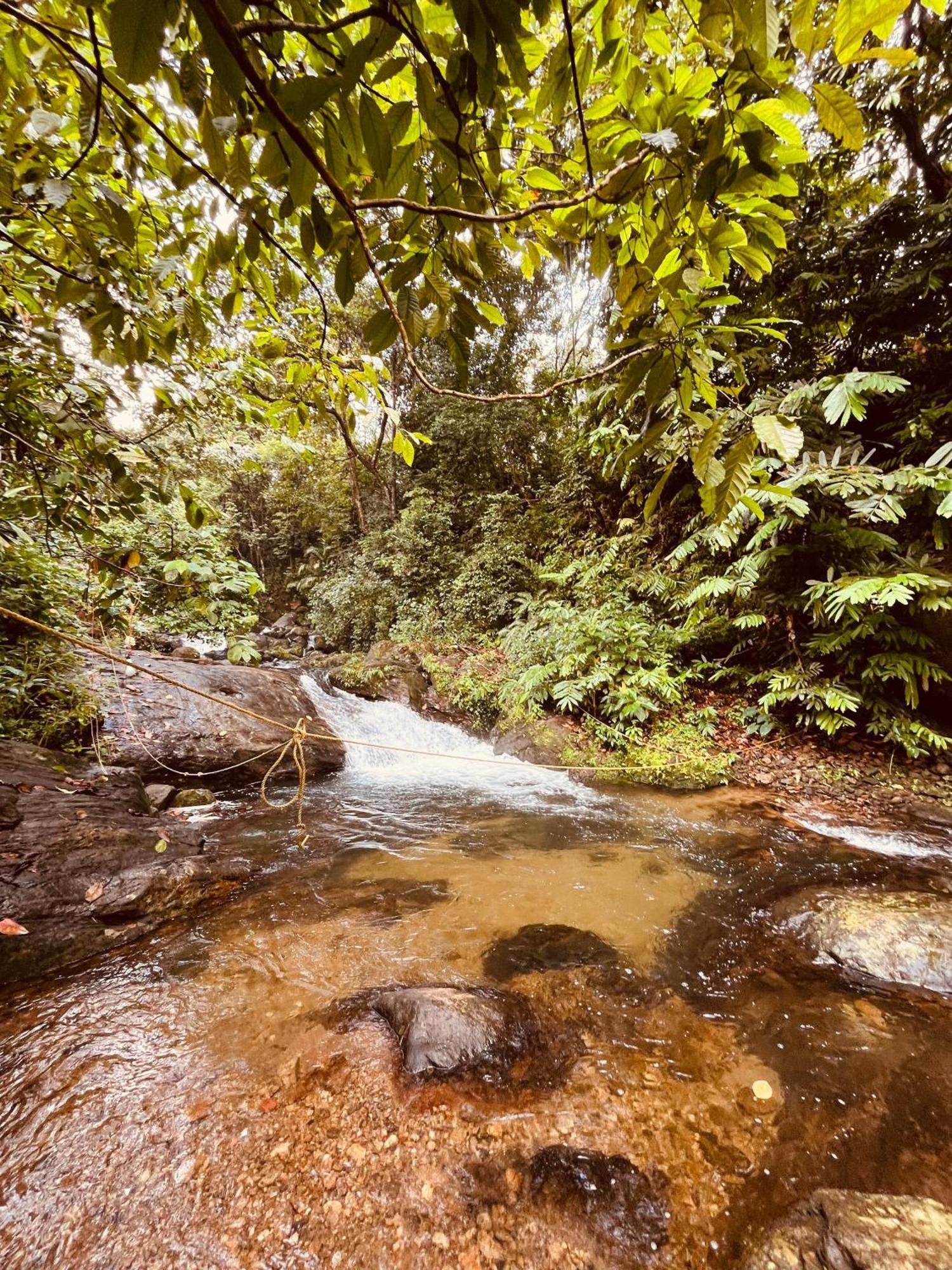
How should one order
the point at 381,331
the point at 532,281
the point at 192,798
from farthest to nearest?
the point at 192,798, the point at 532,281, the point at 381,331

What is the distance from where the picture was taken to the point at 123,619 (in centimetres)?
216

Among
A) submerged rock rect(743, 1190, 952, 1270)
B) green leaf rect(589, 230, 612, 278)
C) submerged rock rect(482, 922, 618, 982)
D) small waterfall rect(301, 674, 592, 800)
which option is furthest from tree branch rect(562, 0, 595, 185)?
small waterfall rect(301, 674, 592, 800)

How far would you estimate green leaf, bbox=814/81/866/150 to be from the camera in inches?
33.2

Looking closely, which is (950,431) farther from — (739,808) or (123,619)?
(123,619)

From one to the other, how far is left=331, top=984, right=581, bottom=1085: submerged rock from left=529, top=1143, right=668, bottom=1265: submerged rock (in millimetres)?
303

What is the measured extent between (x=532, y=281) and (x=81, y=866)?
497cm

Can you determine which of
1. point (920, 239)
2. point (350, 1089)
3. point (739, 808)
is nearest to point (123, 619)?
point (350, 1089)

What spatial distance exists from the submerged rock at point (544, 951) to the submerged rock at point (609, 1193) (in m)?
0.88

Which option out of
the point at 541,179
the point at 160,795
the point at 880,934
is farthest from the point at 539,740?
the point at 541,179

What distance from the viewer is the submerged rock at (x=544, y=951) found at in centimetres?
273

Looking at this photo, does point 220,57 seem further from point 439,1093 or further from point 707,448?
point 439,1093

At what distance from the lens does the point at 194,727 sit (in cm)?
560

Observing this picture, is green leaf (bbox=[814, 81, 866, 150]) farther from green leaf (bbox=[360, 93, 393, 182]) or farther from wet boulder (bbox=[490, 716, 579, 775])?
wet boulder (bbox=[490, 716, 579, 775])

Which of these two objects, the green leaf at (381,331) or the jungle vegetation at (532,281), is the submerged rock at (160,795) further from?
the green leaf at (381,331)
